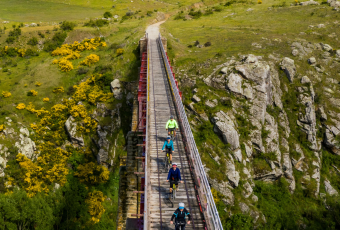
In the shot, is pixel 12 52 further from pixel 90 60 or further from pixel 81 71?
pixel 81 71

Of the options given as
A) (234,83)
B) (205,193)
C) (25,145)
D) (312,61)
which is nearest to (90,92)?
(25,145)

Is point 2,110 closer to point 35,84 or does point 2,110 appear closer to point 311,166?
point 35,84

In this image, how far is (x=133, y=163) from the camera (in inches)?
950

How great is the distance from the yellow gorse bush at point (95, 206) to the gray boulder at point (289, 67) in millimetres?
30218

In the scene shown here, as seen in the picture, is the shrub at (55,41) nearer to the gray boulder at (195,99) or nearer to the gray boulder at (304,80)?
the gray boulder at (195,99)

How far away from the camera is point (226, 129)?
26.4 m

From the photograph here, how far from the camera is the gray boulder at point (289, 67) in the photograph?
110 ft

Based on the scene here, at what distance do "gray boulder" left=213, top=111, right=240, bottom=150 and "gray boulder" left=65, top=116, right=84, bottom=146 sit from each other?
16.9 metres

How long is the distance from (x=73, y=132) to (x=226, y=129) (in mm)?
18881

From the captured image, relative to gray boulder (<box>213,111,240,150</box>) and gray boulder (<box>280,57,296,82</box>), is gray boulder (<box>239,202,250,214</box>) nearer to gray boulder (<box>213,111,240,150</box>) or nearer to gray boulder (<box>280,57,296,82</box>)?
gray boulder (<box>213,111,240,150</box>)

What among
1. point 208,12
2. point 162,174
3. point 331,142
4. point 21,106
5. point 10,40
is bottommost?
point 331,142

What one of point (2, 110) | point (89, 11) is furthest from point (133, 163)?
point (89, 11)

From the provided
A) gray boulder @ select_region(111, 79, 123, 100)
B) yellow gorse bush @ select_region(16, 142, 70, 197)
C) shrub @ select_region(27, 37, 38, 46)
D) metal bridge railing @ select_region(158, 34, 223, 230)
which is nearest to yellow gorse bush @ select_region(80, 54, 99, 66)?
gray boulder @ select_region(111, 79, 123, 100)

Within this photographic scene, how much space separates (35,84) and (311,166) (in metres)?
40.4
